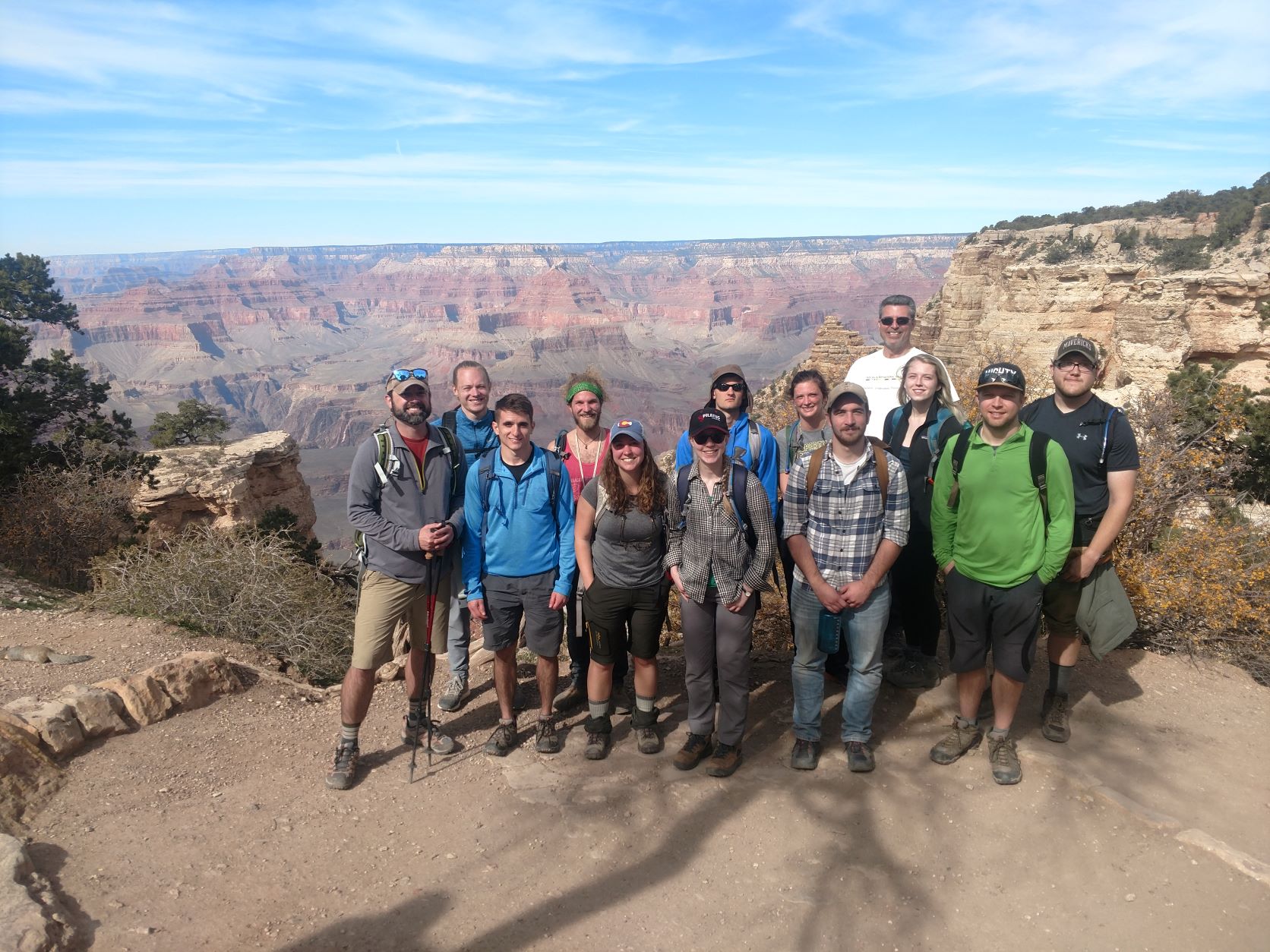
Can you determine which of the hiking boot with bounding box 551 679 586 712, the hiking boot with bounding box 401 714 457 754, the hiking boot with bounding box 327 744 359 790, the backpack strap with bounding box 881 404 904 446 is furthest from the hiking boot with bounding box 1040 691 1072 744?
the hiking boot with bounding box 327 744 359 790

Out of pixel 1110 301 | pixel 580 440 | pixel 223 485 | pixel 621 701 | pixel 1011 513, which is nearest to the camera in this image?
pixel 1011 513

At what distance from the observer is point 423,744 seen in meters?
4.36

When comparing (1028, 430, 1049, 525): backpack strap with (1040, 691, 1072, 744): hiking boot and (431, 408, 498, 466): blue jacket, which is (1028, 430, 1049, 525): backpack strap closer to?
(1040, 691, 1072, 744): hiking boot

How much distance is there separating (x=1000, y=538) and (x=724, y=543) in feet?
4.39

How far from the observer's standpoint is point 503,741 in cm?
416

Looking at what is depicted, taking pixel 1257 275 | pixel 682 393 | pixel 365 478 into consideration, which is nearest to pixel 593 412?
pixel 365 478

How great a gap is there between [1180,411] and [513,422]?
6998mm

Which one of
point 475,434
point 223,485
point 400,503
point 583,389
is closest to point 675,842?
point 400,503

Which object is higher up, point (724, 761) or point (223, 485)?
point (724, 761)

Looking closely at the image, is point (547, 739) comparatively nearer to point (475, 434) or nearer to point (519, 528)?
point (519, 528)

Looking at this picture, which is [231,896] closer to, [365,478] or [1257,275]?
[365,478]

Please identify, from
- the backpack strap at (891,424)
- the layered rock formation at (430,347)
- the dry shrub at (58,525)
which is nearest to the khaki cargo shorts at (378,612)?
the backpack strap at (891,424)

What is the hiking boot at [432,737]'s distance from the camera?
4262mm

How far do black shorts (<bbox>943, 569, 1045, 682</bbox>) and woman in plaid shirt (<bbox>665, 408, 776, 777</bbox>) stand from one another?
1018mm
